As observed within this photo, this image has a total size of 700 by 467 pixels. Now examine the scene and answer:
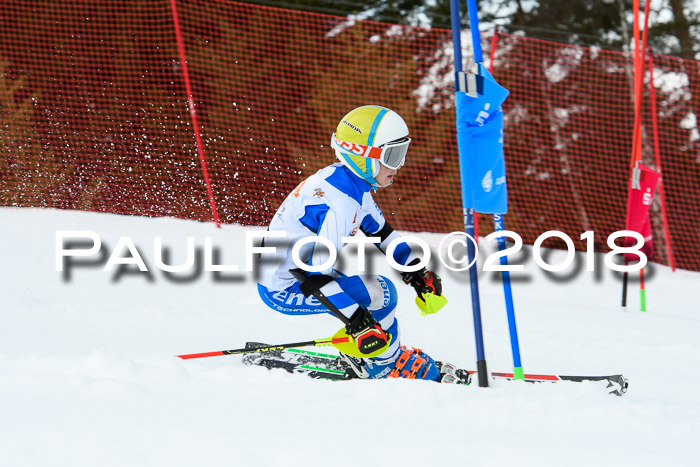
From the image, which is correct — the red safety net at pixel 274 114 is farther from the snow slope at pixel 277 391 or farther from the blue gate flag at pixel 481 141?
the blue gate flag at pixel 481 141

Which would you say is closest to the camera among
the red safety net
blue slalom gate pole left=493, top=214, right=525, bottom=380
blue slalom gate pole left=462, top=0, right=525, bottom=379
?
blue slalom gate pole left=462, top=0, right=525, bottom=379

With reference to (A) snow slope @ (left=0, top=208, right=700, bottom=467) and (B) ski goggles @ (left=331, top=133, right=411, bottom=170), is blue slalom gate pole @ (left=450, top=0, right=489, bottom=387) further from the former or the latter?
(B) ski goggles @ (left=331, top=133, right=411, bottom=170)

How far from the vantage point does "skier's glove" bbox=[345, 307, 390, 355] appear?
11.0 ft

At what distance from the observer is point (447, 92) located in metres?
12.3

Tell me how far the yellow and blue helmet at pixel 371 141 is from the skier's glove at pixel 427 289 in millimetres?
659

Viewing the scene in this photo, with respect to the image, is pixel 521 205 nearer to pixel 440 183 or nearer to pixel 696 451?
pixel 440 183

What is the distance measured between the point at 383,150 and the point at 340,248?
0.54 meters

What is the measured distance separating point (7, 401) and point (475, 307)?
6.70ft

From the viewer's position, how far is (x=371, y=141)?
3445mm

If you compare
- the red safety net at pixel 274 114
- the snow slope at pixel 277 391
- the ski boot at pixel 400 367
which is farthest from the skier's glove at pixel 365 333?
the red safety net at pixel 274 114

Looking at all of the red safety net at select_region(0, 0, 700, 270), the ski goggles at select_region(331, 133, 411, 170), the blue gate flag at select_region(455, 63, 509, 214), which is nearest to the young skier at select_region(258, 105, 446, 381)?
the ski goggles at select_region(331, 133, 411, 170)

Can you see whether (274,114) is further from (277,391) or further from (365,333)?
(277,391)

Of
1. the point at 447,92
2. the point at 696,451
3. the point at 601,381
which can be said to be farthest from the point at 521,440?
the point at 447,92

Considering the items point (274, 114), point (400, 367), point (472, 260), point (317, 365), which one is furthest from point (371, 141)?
point (274, 114)
